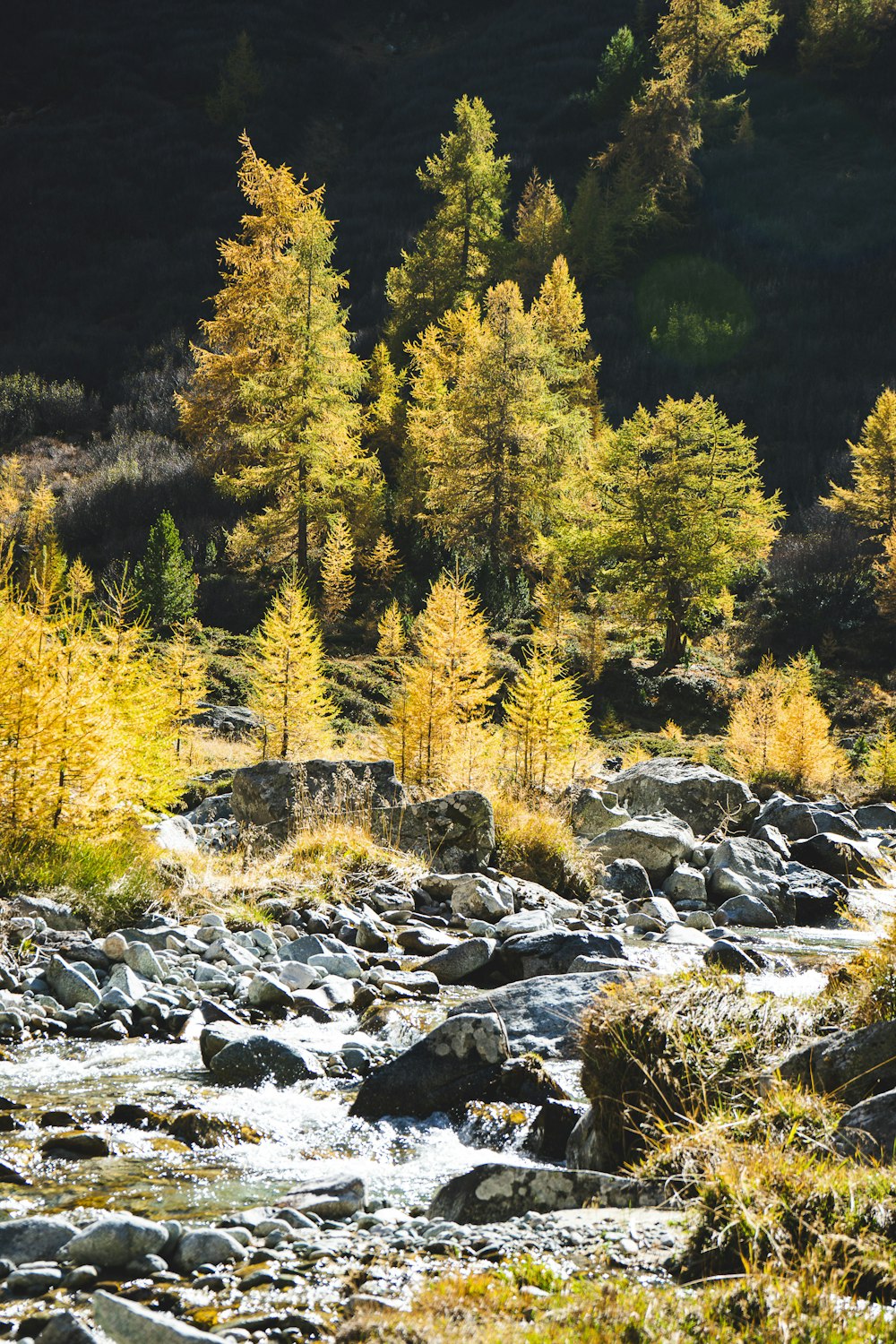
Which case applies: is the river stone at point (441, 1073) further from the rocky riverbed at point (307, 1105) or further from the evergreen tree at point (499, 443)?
the evergreen tree at point (499, 443)

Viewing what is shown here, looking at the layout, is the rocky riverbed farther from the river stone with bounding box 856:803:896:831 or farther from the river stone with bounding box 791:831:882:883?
the river stone with bounding box 856:803:896:831

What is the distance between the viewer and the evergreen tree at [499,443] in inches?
1320

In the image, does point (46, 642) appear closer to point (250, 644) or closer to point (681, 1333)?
point (681, 1333)

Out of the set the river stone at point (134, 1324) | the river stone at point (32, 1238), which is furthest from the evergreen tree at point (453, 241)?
the river stone at point (134, 1324)

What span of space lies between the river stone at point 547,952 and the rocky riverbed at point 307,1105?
0.02 meters

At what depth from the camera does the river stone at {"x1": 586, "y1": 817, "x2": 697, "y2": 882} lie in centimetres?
1248

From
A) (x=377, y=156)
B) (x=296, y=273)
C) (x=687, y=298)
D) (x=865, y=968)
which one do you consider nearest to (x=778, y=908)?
(x=865, y=968)

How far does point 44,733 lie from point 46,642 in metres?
0.97

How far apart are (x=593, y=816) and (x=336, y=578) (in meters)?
17.8

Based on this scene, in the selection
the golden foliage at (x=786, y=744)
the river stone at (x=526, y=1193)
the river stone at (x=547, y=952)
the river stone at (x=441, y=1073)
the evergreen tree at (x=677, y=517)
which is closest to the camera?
the river stone at (x=526, y=1193)

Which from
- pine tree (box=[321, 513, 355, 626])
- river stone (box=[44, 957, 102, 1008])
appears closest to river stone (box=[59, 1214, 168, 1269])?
river stone (box=[44, 957, 102, 1008])

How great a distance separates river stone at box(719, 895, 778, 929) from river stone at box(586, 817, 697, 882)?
1.50 metres

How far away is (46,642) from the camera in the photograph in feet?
25.6

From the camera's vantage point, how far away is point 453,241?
4550cm
